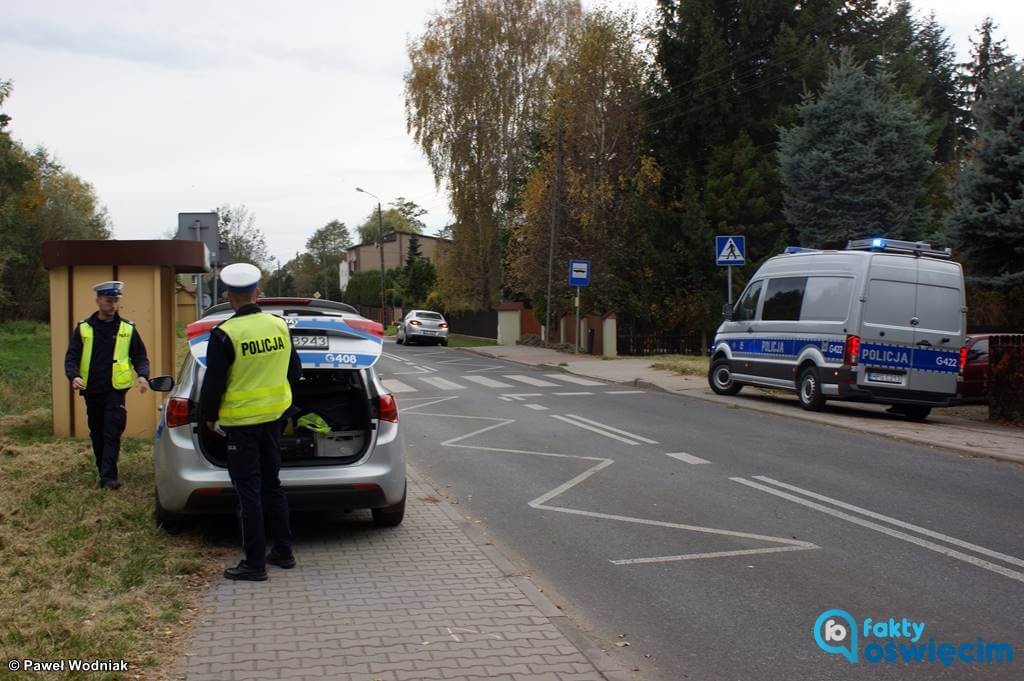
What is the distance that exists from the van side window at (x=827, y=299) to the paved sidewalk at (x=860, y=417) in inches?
59.0

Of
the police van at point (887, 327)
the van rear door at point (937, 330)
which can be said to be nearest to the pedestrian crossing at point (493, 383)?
the police van at point (887, 327)

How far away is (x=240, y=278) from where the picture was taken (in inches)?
219

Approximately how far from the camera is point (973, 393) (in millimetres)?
15992

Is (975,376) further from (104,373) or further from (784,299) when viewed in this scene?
(104,373)

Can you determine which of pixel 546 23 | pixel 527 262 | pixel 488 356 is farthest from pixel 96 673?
pixel 546 23

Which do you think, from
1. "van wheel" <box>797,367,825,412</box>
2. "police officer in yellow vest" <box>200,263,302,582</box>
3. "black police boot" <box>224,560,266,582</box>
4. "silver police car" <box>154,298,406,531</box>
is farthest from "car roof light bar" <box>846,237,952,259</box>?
"black police boot" <box>224,560,266,582</box>

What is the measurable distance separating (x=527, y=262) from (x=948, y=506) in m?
29.1

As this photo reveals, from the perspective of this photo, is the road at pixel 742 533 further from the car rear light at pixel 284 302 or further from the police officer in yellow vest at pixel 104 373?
the police officer in yellow vest at pixel 104 373

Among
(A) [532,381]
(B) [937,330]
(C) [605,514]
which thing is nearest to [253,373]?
(C) [605,514]

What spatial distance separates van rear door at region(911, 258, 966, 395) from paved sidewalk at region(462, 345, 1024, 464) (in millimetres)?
648

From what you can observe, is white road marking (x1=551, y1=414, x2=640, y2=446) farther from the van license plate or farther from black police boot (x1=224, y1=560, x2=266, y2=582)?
black police boot (x1=224, y1=560, x2=266, y2=582)

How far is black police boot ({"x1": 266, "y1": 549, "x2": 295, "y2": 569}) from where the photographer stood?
5.86 m

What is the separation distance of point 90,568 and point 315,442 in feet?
5.77

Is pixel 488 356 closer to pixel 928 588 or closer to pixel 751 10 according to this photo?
pixel 751 10
